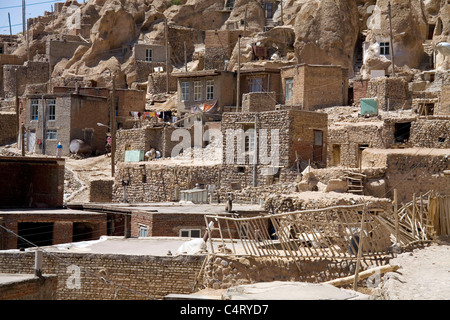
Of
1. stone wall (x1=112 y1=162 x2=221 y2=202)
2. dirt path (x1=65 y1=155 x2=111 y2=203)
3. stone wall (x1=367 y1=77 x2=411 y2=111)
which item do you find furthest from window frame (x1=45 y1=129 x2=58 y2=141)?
stone wall (x1=367 y1=77 x2=411 y2=111)

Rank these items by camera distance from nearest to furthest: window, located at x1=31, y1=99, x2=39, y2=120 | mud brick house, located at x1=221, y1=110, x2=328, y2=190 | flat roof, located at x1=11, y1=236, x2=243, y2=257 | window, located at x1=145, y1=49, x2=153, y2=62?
flat roof, located at x1=11, y1=236, x2=243, y2=257 → mud brick house, located at x1=221, y1=110, x2=328, y2=190 → window, located at x1=31, y1=99, x2=39, y2=120 → window, located at x1=145, y1=49, x2=153, y2=62

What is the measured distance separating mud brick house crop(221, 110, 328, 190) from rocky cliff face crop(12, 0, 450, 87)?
14025mm

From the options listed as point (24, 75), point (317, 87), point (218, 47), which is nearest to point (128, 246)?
point (317, 87)

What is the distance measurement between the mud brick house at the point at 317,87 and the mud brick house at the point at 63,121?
11.9 meters

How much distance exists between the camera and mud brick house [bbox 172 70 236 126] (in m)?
38.7

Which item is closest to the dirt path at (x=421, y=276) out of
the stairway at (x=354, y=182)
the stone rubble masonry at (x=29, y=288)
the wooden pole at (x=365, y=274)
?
the wooden pole at (x=365, y=274)

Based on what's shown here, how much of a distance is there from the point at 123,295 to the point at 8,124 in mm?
31932

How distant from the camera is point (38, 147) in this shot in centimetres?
4122

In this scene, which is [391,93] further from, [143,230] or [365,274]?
[365,274]

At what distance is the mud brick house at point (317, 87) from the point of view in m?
36.2

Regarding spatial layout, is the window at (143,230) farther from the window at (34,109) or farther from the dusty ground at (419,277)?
the window at (34,109)

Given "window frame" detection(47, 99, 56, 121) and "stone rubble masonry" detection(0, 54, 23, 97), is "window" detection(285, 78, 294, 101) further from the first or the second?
"stone rubble masonry" detection(0, 54, 23, 97)

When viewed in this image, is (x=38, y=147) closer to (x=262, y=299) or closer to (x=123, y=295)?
(x=123, y=295)

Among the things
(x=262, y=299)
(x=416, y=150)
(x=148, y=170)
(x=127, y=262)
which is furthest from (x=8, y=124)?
(x=262, y=299)
